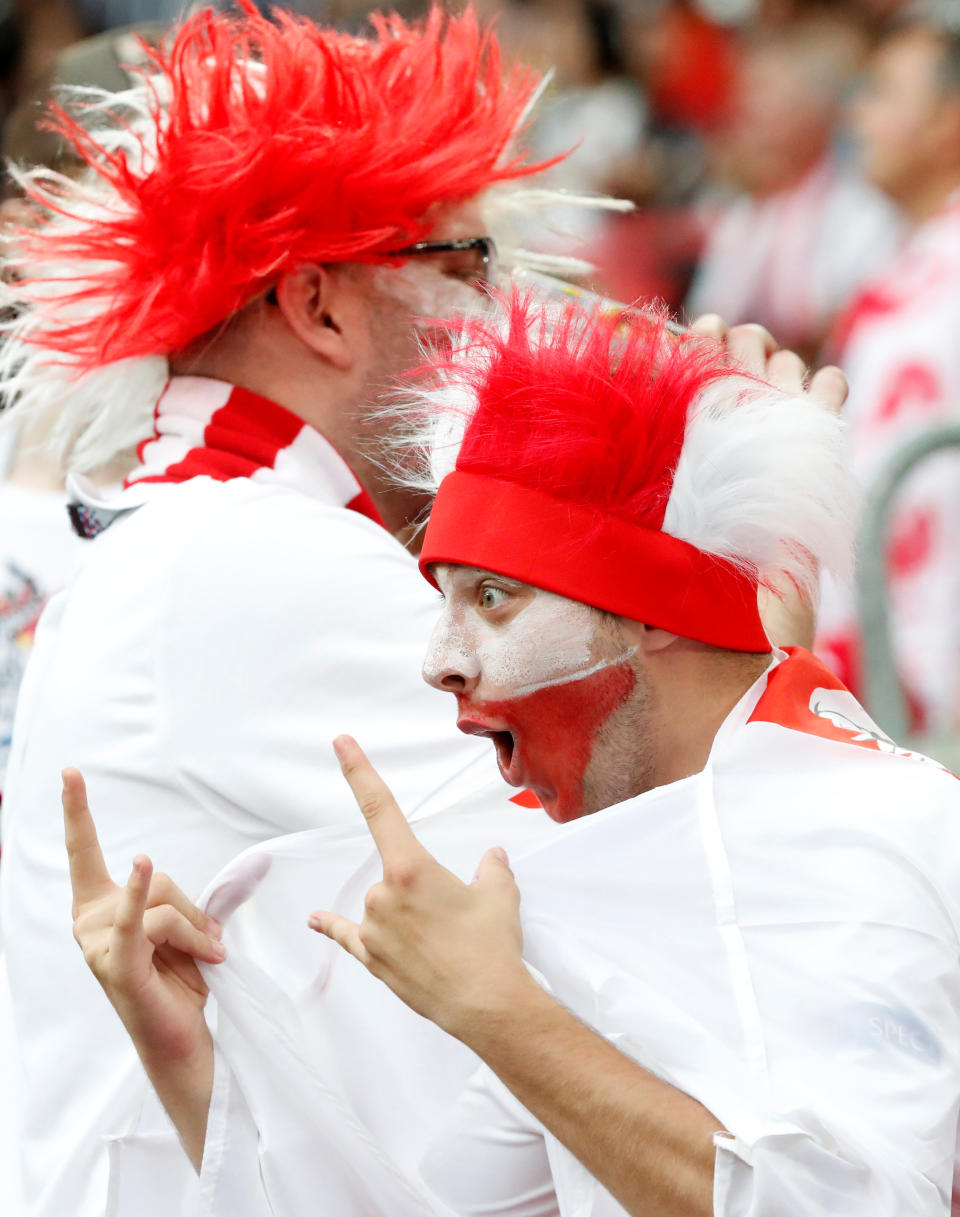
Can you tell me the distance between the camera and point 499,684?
1.57 metres

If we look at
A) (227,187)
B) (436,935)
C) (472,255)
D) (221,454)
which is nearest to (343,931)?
(436,935)

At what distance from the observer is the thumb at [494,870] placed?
1.48 m

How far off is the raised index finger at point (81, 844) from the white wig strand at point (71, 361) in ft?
2.95

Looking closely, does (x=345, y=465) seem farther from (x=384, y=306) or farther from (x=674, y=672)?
(x=674, y=672)

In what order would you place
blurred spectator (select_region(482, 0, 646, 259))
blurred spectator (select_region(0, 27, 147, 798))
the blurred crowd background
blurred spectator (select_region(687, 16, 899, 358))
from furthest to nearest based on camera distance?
blurred spectator (select_region(482, 0, 646, 259)) < blurred spectator (select_region(687, 16, 899, 358)) < the blurred crowd background < blurred spectator (select_region(0, 27, 147, 798))

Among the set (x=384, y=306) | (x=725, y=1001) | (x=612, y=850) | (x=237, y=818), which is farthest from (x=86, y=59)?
(x=725, y=1001)

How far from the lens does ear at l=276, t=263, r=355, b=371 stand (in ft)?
7.73

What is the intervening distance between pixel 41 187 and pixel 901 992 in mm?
1908

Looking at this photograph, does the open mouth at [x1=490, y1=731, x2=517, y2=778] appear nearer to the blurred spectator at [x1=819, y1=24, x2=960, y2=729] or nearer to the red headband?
the red headband

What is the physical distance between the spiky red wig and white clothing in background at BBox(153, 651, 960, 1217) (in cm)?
93

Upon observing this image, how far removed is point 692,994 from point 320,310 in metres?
1.33

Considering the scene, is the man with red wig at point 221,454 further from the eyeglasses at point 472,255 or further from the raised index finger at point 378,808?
the raised index finger at point 378,808

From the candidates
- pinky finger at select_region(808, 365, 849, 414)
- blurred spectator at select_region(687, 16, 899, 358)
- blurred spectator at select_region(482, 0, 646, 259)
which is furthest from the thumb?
blurred spectator at select_region(482, 0, 646, 259)

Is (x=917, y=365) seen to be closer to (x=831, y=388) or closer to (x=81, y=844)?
(x=831, y=388)
